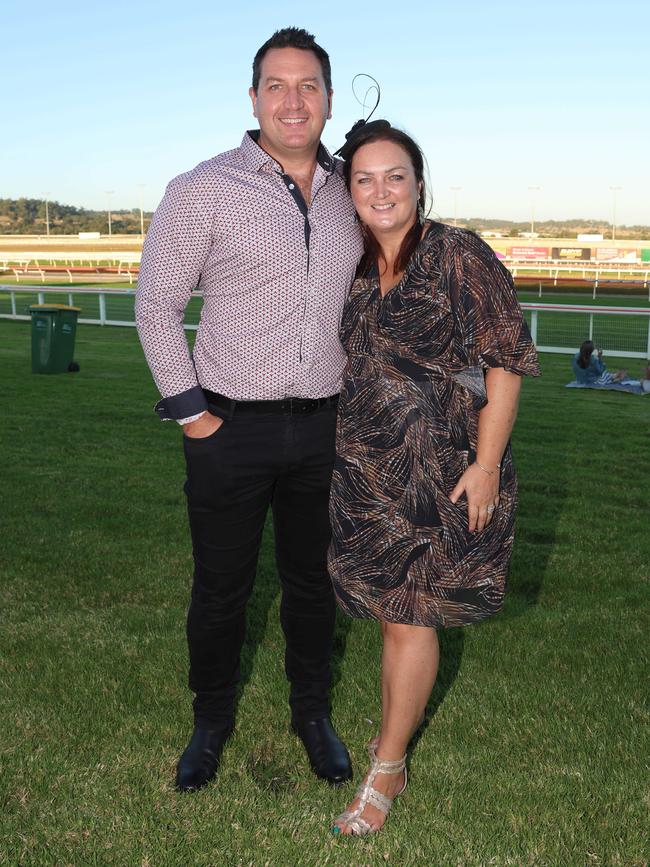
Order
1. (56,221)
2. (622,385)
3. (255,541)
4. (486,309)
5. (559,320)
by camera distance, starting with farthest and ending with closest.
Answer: (56,221)
(559,320)
(622,385)
(255,541)
(486,309)

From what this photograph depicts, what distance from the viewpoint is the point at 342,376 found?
2.92 meters

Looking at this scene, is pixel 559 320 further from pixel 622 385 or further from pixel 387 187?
pixel 387 187

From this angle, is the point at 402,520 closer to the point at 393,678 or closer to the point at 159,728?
the point at 393,678

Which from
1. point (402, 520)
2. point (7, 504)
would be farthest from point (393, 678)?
point (7, 504)

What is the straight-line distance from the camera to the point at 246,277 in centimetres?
279

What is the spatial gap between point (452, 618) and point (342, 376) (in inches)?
29.6

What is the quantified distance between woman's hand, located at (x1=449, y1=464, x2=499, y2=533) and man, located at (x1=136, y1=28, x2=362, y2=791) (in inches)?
19.7

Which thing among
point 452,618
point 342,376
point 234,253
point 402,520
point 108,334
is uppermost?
point 234,253

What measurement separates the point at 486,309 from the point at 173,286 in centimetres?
86

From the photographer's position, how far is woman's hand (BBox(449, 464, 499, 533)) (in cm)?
262

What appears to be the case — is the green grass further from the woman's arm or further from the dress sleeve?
the dress sleeve

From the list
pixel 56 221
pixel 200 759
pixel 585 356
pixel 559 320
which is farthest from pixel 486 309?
pixel 56 221

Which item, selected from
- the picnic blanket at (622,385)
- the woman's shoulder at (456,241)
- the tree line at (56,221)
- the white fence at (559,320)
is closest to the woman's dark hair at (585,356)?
the picnic blanket at (622,385)

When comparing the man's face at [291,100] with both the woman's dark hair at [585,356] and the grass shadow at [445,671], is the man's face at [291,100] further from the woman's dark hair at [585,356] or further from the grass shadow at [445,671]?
the woman's dark hair at [585,356]
